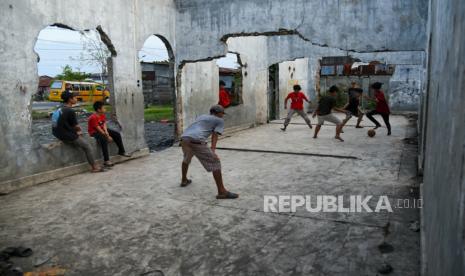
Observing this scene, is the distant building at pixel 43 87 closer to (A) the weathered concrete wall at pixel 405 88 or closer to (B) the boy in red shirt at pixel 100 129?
(A) the weathered concrete wall at pixel 405 88

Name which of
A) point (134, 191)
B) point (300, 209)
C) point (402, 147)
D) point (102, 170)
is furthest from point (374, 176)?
point (102, 170)

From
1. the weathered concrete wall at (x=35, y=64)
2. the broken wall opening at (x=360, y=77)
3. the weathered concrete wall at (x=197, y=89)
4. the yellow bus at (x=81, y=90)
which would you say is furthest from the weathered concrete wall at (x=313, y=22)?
the yellow bus at (x=81, y=90)

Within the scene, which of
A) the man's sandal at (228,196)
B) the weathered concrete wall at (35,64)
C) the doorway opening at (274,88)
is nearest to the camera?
the man's sandal at (228,196)

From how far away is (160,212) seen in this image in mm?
4594

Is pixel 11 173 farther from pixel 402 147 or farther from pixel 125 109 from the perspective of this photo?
pixel 402 147

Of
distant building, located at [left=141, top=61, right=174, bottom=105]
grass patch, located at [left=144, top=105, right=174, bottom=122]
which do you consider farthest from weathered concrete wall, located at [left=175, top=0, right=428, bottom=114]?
distant building, located at [left=141, top=61, right=174, bottom=105]

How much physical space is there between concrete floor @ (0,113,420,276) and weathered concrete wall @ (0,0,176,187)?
1.70ft

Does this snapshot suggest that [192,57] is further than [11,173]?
Yes

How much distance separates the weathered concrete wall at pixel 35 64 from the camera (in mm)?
5555

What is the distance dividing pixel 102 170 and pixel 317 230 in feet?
15.0

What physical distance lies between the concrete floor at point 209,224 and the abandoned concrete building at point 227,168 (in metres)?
0.02

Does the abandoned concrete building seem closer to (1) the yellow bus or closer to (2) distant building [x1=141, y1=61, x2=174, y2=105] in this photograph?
(2) distant building [x1=141, y1=61, x2=174, y2=105]

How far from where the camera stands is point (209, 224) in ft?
13.7

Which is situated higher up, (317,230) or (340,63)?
(340,63)
